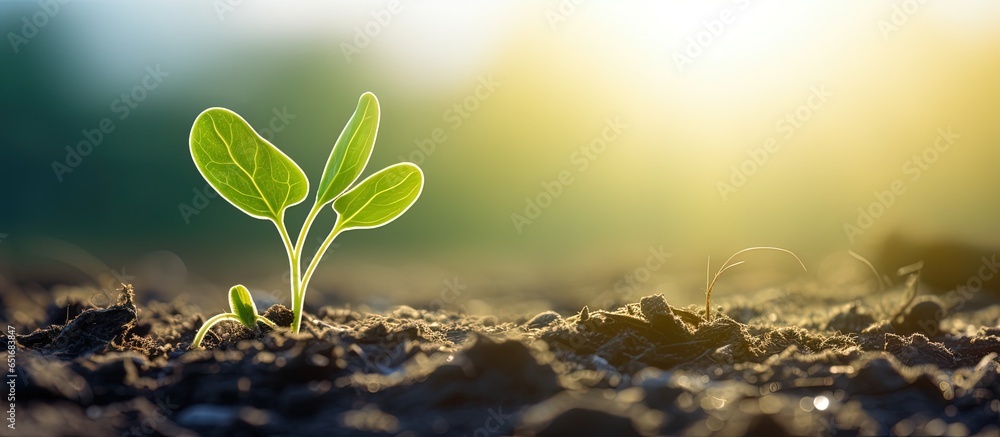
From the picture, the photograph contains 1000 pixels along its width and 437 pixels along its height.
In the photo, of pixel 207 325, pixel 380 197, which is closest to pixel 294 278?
pixel 207 325

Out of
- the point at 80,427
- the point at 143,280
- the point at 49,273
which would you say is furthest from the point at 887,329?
the point at 49,273

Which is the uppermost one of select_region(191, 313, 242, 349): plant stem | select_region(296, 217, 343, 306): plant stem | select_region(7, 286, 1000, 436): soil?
select_region(296, 217, 343, 306): plant stem

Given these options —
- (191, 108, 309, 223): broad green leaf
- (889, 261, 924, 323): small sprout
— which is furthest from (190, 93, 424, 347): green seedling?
(889, 261, 924, 323): small sprout

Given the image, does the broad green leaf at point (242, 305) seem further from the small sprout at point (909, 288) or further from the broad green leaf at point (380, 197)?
Result: the small sprout at point (909, 288)

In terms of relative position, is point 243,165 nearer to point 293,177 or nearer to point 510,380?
point 293,177

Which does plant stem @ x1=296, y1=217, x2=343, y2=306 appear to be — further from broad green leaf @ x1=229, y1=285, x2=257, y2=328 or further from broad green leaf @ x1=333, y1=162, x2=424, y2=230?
broad green leaf @ x1=229, y1=285, x2=257, y2=328

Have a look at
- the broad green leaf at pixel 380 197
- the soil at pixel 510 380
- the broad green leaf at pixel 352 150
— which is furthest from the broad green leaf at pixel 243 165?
the soil at pixel 510 380

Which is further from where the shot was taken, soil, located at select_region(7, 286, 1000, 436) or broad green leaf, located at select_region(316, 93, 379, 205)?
broad green leaf, located at select_region(316, 93, 379, 205)
